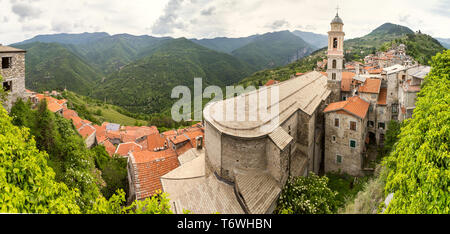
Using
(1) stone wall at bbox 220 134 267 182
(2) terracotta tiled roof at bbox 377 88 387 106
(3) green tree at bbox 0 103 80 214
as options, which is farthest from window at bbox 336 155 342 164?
(3) green tree at bbox 0 103 80 214

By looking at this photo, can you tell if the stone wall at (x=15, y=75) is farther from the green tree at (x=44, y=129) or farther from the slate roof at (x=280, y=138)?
the slate roof at (x=280, y=138)

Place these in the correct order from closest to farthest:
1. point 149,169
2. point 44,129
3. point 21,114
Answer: point 21,114 → point 44,129 → point 149,169

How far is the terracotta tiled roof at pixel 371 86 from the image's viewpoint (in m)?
29.0

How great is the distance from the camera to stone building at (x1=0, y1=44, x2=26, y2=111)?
→ 17156mm

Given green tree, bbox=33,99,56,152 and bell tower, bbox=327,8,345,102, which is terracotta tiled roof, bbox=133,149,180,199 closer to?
green tree, bbox=33,99,56,152

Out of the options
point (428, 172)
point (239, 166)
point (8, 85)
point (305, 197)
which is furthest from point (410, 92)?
point (8, 85)

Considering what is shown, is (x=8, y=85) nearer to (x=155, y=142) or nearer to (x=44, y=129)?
(x=44, y=129)

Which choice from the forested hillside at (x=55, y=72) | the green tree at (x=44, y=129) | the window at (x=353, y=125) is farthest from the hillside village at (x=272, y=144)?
the forested hillside at (x=55, y=72)

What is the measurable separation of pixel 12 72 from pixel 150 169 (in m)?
12.7

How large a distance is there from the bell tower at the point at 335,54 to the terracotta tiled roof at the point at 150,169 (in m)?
23.6

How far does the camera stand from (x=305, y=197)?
53.0ft

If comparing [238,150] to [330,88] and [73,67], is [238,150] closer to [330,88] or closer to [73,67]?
[330,88]

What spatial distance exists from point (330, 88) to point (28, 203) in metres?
35.1
